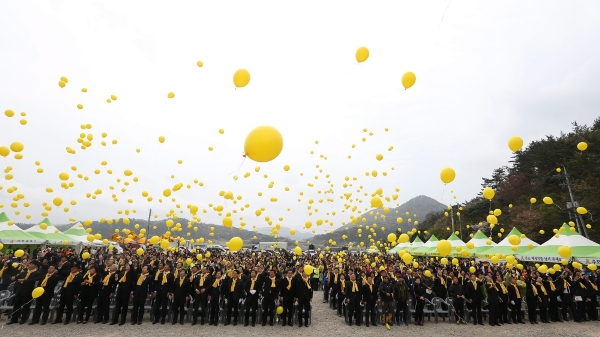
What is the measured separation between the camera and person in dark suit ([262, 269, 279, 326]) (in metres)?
8.98

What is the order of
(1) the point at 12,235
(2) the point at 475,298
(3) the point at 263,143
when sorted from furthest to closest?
(1) the point at 12,235
(2) the point at 475,298
(3) the point at 263,143

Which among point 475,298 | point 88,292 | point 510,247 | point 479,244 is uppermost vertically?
point 479,244

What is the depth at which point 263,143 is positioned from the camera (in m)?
5.15

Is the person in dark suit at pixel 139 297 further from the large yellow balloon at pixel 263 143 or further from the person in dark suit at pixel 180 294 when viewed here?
the large yellow balloon at pixel 263 143

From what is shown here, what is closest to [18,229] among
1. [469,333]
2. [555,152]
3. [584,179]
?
[469,333]

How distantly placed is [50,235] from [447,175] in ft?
69.5

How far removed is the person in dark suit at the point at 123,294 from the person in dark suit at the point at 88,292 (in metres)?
0.61

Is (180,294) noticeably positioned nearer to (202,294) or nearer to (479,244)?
(202,294)

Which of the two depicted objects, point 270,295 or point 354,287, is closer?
point 270,295

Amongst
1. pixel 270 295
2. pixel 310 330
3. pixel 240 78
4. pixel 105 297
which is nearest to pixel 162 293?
pixel 105 297

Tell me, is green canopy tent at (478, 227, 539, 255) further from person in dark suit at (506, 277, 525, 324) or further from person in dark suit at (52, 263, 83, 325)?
person in dark suit at (52, 263, 83, 325)

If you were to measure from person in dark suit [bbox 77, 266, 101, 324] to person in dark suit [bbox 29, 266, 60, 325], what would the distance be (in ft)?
2.07

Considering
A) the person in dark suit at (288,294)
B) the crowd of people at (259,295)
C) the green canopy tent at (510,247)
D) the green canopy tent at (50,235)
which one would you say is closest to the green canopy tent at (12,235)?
the green canopy tent at (50,235)

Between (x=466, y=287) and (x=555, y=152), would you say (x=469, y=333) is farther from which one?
(x=555, y=152)
